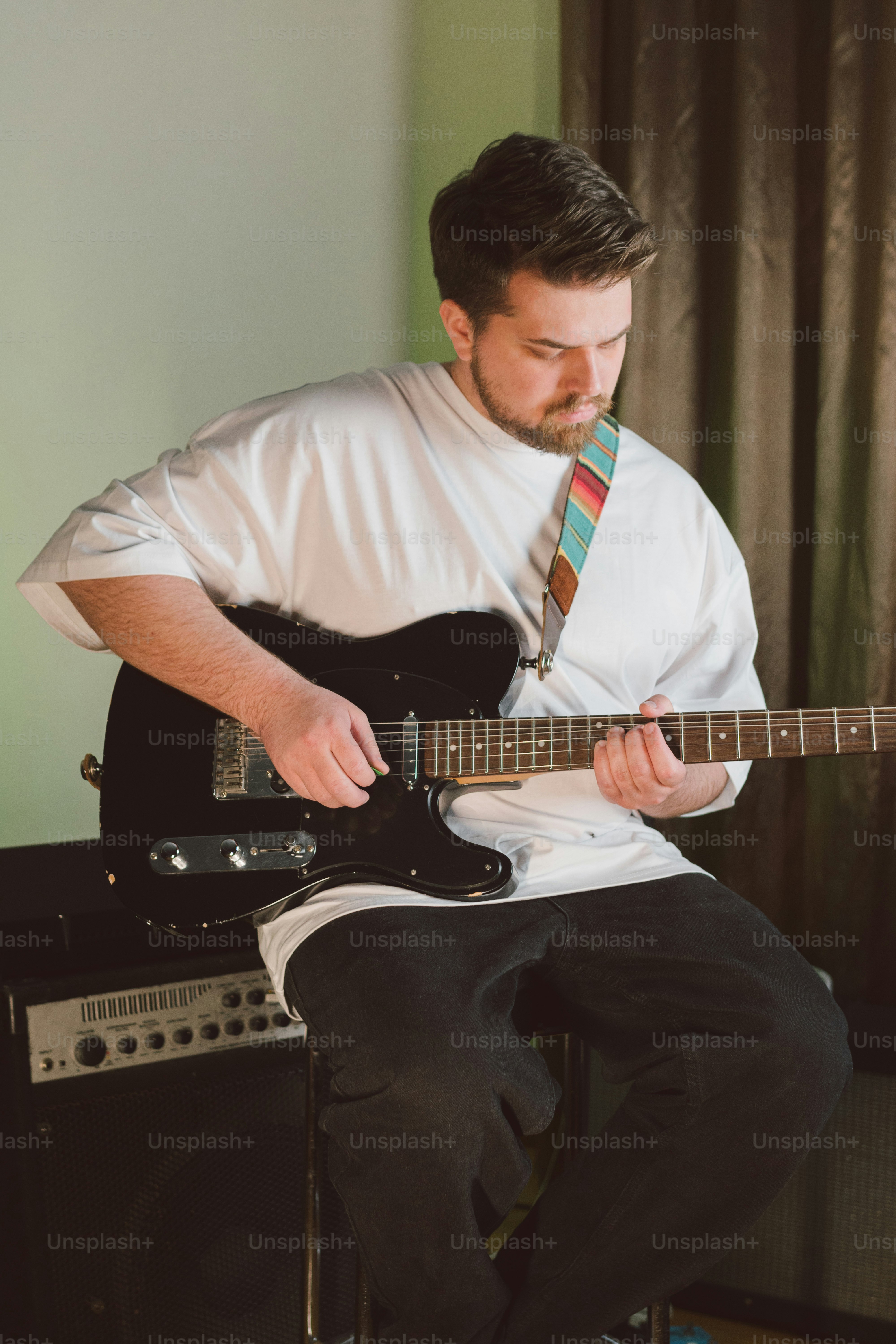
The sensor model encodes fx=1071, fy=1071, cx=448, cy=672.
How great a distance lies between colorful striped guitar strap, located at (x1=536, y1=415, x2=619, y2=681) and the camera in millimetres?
1317

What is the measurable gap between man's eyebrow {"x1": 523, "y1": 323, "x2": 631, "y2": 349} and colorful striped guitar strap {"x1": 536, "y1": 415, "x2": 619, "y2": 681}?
150 mm

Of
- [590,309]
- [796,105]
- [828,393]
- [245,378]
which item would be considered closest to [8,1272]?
[590,309]

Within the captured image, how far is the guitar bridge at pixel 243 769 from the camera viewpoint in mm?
1206

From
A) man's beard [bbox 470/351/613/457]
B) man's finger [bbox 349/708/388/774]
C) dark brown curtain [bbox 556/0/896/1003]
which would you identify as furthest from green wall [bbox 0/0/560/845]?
man's finger [bbox 349/708/388/774]

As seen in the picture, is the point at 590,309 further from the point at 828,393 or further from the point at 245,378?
the point at 245,378

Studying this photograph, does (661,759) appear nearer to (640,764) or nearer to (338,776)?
(640,764)

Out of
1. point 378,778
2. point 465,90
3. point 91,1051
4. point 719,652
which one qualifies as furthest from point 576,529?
point 465,90

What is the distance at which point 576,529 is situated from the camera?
4.45 ft

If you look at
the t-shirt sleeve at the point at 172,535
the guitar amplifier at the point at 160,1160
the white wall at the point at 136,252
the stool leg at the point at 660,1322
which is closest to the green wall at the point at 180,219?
the white wall at the point at 136,252

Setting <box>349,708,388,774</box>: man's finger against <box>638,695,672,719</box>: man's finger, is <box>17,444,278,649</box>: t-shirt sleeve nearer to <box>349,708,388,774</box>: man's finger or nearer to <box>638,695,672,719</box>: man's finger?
<box>349,708,388,774</box>: man's finger

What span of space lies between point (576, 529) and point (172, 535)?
0.50 metres

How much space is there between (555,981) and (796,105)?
146 centimetres

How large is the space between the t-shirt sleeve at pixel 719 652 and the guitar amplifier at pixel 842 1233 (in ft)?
1.32

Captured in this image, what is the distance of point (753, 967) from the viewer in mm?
1185
